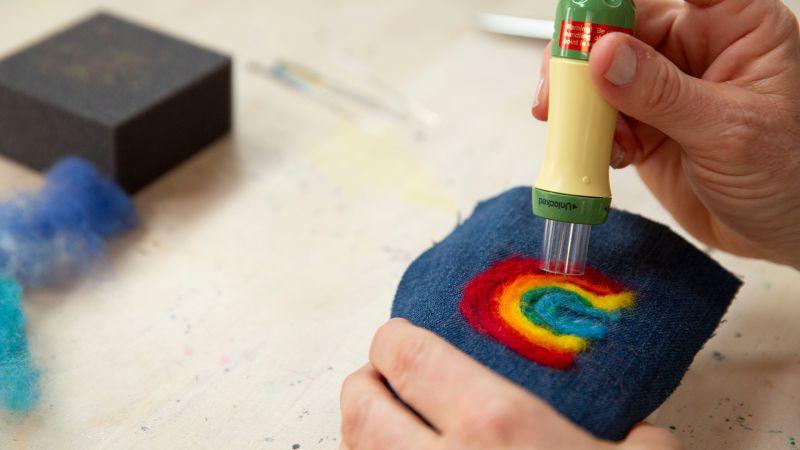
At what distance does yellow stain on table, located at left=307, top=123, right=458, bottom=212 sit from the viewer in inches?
44.4

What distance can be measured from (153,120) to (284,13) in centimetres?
49

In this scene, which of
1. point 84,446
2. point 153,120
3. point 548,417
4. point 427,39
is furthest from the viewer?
point 427,39

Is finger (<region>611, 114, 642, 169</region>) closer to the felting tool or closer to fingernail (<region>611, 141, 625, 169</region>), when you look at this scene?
fingernail (<region>611, 141, 625, 169</region>)

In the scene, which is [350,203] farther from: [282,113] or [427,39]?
[427,39]

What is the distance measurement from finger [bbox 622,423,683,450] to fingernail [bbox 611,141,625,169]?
0.97 feet

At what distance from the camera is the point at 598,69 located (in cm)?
67

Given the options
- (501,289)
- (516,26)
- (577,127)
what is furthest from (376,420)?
(516,26)

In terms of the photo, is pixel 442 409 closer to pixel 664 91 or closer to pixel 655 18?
pixel 664 91

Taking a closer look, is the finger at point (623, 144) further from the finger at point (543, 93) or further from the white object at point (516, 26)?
the white object at point (516, 26)

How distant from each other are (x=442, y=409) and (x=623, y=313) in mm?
188

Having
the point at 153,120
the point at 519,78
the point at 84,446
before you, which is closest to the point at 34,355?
the point at 84,446

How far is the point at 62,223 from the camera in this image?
98 centimetres

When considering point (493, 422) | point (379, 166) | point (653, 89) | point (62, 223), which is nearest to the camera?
point (493, 422)

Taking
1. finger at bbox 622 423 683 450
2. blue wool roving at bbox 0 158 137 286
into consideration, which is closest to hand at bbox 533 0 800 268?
finger at bbox 622 423 683 450
